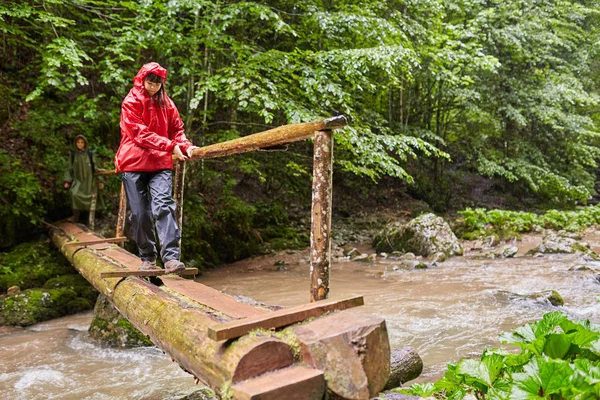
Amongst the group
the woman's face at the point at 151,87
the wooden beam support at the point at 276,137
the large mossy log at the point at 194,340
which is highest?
the woman's face at the point at 151,87

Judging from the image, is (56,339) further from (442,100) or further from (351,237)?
(442,100)

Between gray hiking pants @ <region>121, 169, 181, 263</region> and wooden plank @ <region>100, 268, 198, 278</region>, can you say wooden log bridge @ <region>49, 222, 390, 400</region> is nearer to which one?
wooden plank @ <region>100, 268, 198, 278</region>

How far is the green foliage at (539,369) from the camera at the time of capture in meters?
1.87

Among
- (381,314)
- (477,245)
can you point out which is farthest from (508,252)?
(381,314)

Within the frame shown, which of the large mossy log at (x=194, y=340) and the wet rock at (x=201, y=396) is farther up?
the large mossy log at (x=194, y=340)

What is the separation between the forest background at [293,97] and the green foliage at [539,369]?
1.88 m

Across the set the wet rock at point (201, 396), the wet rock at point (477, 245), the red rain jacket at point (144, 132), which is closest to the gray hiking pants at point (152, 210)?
the red rain jacket at point (144, 132)

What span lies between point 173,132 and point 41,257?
484 centimetres

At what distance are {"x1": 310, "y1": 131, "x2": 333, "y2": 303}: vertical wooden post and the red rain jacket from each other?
5.34ft

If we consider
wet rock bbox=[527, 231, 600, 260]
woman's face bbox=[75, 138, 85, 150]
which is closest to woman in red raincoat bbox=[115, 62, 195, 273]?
woman's face bbox=[75, 138, 85, 150]

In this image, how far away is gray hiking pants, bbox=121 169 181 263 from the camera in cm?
400

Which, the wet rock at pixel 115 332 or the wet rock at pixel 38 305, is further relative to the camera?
the wet rock at pixel 38 305

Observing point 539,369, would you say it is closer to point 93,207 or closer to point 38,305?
point 38,305

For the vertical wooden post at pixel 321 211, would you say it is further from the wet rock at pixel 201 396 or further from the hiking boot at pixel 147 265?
the hiking boot at pixel 147 265
